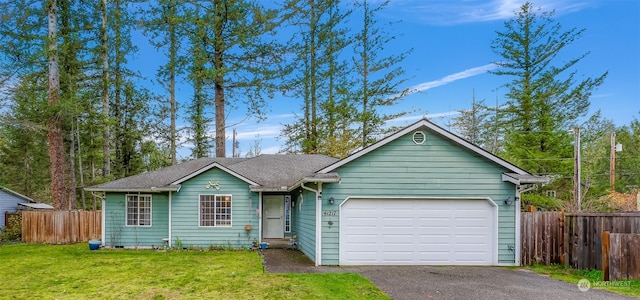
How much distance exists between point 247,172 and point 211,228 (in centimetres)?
272

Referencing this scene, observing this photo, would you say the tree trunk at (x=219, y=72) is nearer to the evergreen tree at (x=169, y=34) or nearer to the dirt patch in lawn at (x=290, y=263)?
the evergreen tree at (x=169, y=34)

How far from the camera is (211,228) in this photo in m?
14.7

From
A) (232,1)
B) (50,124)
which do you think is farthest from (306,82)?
(50,124)

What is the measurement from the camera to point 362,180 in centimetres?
1091

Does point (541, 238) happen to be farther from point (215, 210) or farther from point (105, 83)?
point (105, 83)

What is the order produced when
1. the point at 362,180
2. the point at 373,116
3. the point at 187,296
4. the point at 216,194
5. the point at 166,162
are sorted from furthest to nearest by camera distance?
the point at 166,162
the point at 373,116
the point at 216,194
the point at 362,180
the point at 187,296

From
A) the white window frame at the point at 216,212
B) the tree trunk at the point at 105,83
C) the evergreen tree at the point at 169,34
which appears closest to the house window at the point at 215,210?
the white window frame at the point at 216,212

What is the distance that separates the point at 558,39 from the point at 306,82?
13898mm

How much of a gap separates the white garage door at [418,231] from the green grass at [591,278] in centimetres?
130

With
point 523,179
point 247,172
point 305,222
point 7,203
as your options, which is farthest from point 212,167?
point 7,203

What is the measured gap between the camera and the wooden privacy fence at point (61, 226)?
55.2 feet

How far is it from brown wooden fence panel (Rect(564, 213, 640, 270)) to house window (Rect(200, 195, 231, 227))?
419 inches

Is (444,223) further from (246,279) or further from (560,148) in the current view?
(560,148)

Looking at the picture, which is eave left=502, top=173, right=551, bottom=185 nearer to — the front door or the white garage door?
the white garage door
